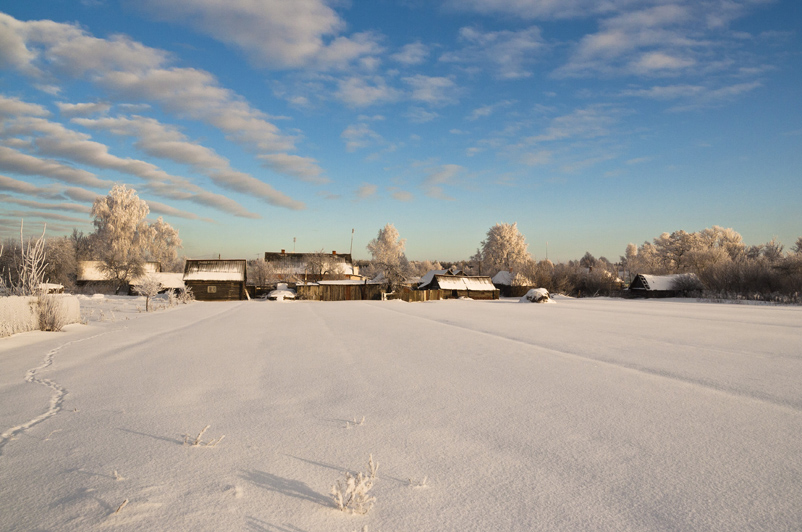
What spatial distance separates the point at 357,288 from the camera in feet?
135

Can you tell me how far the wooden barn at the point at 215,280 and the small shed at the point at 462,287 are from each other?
2094cm

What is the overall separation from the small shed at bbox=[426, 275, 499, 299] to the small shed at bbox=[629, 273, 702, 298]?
624 inches

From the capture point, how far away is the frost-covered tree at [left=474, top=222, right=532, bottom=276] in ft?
251

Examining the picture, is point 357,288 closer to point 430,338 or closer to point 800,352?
point 430,338

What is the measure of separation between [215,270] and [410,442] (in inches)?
1716

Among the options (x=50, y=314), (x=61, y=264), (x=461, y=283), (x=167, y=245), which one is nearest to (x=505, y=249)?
(x=461, y=283)

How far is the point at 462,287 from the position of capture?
45344 mm

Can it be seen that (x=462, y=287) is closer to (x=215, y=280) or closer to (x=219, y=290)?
(x=219, y=290)

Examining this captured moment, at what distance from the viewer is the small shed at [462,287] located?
4488cm

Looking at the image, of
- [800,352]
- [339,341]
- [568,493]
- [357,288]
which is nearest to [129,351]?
[339,341]

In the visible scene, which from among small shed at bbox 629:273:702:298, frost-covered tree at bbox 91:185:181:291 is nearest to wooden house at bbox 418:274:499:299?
small shed at bbox 629:273:702:298

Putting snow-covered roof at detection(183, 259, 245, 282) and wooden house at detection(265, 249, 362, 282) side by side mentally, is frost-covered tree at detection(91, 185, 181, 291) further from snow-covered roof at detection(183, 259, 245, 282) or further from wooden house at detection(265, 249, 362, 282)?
wooden house at detection(265, 249, 362, 282)

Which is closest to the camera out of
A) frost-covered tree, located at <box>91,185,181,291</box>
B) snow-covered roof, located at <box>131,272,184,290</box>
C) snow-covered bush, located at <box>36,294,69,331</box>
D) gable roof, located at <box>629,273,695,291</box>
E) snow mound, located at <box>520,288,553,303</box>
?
snow-covered bush, located at <box>36,294,69,331</box>

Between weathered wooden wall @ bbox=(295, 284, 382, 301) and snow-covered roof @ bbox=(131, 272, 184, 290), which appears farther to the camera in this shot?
snow-covered roof @ bbox=(131, 272, 184, 290)
